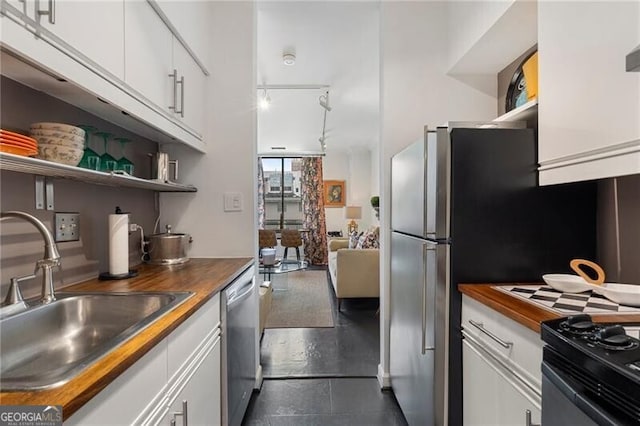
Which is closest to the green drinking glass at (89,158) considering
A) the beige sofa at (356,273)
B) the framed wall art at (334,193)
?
the beige sofa at (356,273)

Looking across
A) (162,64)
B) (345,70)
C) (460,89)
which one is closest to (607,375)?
(162,64)

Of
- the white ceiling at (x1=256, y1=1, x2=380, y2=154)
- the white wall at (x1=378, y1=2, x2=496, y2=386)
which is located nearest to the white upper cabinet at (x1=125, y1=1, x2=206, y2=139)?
the white ceiling at (x1=256, y1=1, x2=380, y2=154)

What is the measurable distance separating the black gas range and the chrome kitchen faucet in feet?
4.53

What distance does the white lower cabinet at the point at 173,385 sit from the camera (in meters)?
0.65

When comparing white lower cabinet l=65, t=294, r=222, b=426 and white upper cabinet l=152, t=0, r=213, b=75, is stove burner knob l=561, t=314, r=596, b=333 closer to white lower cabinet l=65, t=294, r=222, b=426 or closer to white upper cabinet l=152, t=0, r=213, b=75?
white lower cabinet l=65, t=294, r=222, b=426

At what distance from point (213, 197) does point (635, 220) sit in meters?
2.15

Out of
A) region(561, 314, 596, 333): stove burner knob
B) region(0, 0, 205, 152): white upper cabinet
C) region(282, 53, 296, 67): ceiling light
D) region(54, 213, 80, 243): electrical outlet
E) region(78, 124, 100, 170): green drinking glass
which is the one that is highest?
region(282, 53, 296, 67): ceiling light

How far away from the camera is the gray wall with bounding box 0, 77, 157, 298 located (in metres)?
1.04

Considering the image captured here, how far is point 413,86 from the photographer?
2199 mm

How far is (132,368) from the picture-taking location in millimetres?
725

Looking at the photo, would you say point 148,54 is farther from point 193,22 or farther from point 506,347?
point 506,347

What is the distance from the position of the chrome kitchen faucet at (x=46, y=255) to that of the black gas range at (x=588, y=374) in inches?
54.4

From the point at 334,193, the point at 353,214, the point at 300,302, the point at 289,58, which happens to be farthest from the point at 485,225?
the point at 334,193

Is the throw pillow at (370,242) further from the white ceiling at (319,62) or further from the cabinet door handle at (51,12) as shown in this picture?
the cabinet door handle at (51,12)
